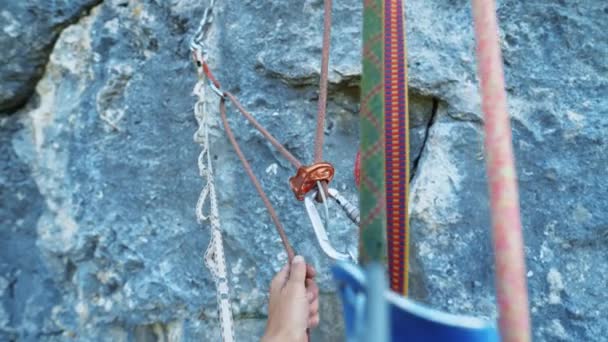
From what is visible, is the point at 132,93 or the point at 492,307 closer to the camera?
the point at 492,307

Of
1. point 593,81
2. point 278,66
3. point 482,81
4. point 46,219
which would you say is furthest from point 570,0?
point 46,219

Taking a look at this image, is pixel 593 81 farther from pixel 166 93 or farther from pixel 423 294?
pixel 166 93

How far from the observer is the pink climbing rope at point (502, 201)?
0.27 meters

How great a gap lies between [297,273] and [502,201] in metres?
0.40

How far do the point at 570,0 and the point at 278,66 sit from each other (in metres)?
0.54

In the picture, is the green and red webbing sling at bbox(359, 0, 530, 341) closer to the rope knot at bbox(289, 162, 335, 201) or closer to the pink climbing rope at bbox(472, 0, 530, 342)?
the pink climbing rope at bbox(472, 0, 530, 342)

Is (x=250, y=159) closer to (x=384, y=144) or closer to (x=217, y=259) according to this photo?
(x=217, y=259)

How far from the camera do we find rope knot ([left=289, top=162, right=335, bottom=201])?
0.63m

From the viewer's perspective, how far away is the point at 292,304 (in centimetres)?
63

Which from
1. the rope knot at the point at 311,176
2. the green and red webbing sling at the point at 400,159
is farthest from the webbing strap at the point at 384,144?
the rope knot at the point at 311,176

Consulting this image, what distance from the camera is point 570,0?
0.94 meters

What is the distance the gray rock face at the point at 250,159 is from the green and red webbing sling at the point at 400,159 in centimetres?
45

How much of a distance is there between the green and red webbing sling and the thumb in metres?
0.21

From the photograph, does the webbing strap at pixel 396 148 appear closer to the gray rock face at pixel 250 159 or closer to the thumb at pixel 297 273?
the thumb at pixel 297 273
